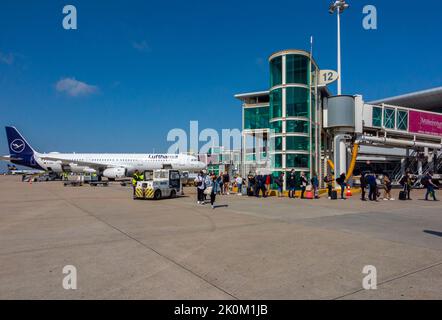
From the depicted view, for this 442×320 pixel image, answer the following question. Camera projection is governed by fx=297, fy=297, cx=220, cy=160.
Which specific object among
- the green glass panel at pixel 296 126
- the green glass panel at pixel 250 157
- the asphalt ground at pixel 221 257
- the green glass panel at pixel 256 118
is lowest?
the asphalt ground at pixel 221 257

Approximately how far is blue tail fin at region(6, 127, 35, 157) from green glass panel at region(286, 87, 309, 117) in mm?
47232

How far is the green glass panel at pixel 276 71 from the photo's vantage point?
929 inches

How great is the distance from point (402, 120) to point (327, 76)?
9.10m

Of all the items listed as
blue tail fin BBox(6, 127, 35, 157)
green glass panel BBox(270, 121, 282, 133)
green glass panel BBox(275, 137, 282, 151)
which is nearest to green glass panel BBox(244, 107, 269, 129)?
green glass panel BBox(270, 121, 282, 133)

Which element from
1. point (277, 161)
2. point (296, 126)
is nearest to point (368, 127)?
point (296, 126)

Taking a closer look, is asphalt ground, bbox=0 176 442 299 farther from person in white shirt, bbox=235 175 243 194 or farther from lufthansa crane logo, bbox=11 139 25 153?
lufthansa crane logo, bbox=11 139 25 153

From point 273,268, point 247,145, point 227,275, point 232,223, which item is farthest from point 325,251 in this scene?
point 247,145

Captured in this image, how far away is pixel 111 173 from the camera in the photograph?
132ft

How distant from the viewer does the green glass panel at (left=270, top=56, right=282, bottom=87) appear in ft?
77.4

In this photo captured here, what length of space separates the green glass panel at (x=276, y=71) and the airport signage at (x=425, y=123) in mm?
14640

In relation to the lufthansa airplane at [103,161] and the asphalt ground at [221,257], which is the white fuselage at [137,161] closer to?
the lufthansa airplane at [103,161]

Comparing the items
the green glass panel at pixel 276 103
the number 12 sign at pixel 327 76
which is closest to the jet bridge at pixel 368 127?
the number 12 sign at pixel 327 76
